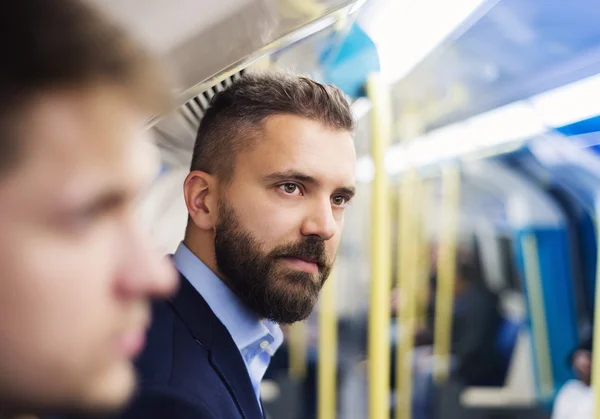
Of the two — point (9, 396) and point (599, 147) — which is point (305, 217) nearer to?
point (9, 396)

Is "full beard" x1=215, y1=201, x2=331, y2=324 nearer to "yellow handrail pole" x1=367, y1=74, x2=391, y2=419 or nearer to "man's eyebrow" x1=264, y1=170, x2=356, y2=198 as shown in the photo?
"man's eyebrow" x1=264, y1=170, x2=356, y2=198

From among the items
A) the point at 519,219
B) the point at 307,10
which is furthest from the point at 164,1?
the point at 519,219

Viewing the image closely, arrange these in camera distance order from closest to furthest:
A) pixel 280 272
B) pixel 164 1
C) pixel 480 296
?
1. pixel 164 1
2. pixel 280 272
3. pixel 480 296

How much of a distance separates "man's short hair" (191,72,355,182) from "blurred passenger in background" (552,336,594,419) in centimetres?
232

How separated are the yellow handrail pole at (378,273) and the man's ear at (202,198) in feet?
1.40

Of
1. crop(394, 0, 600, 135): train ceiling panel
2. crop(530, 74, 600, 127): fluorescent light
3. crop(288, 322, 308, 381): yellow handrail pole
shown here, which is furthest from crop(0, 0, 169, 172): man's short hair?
crop(288, 322, 308, 381): yellow handrail pole

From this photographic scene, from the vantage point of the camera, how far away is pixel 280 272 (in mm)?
838

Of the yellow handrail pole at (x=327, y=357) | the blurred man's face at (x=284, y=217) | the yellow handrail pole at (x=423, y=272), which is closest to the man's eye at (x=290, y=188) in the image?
the blurred man's face at (x=284, y=217)

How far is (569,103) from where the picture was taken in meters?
2.56

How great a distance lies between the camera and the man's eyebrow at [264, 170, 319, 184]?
835mm

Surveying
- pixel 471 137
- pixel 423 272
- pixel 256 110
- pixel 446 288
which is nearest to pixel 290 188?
pixel 256 110

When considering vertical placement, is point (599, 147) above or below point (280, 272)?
above

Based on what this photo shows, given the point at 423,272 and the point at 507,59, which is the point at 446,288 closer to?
the point at 423,272

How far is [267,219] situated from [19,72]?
1.73 ft
